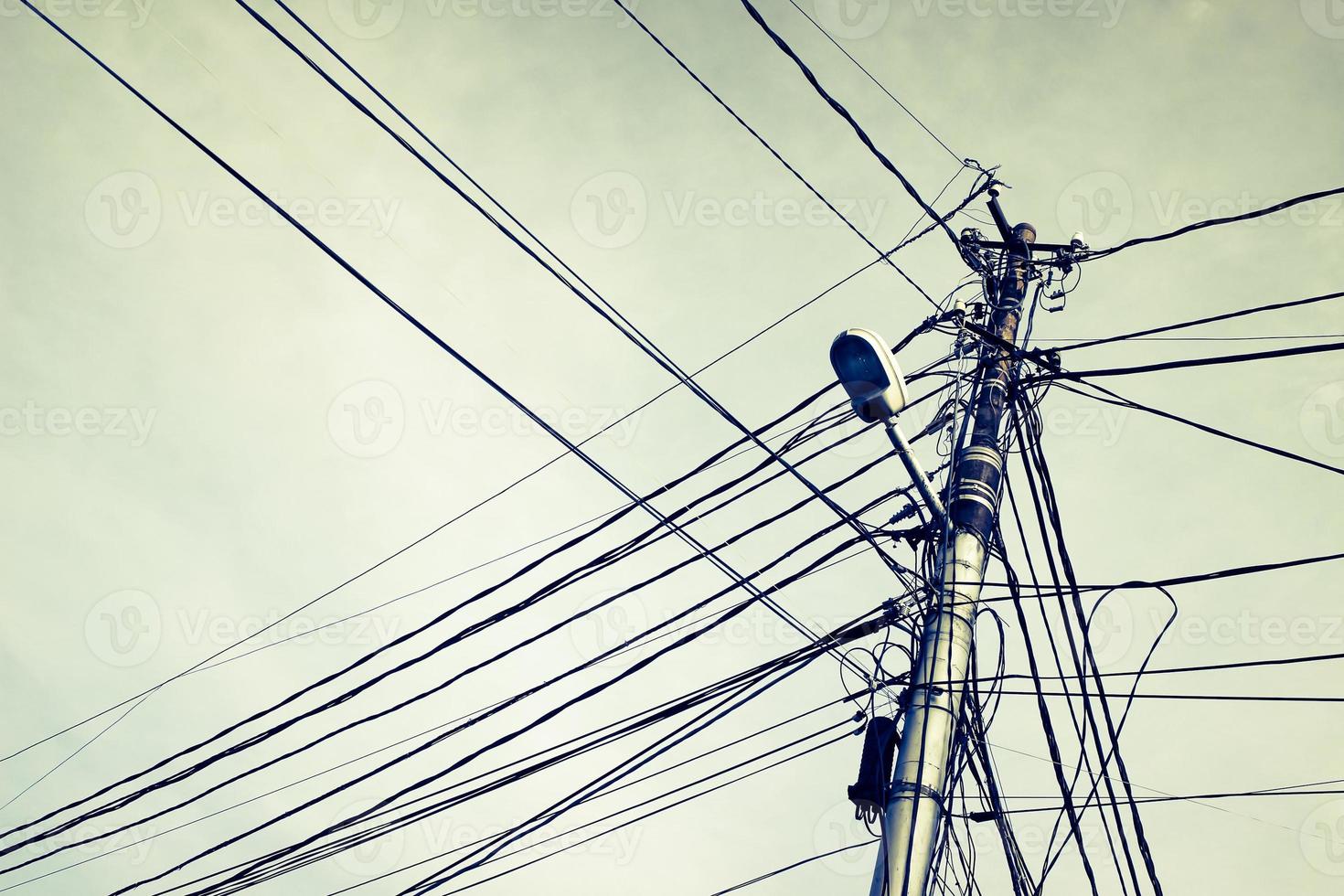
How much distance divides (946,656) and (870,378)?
1.42 m

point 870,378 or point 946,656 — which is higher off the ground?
point 870,378

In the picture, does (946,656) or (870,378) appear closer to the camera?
(870,378)

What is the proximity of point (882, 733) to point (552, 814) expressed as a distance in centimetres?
227

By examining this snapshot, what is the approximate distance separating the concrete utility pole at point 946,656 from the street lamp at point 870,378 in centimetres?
102

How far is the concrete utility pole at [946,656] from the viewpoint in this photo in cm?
435

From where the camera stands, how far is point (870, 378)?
171 inches

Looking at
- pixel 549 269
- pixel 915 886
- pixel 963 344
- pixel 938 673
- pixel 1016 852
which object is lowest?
pixel 915 886

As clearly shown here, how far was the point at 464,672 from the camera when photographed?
6238 millimetres

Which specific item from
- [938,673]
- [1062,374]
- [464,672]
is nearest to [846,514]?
[938,673]

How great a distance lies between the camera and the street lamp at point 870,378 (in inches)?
170

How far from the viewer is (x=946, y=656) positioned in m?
4.82

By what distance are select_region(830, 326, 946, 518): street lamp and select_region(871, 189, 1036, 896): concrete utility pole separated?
1.02m

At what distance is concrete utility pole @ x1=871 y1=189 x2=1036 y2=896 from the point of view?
4352 mm

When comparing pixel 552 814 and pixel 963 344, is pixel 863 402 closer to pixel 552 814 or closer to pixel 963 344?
pixel 963 344
